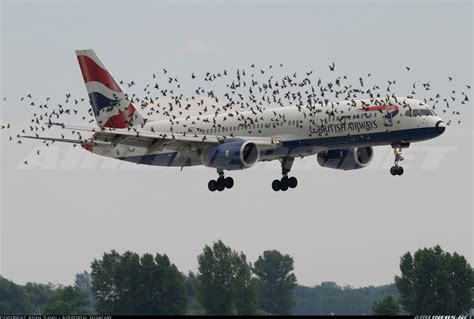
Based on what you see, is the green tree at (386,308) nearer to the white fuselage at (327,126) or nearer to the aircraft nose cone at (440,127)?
the white fuselage at (327,126)

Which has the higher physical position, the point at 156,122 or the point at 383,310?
the point at 156,122

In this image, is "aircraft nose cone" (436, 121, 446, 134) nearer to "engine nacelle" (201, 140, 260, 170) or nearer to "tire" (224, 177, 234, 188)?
"engine nacelle" (201, 140, 260, 170)

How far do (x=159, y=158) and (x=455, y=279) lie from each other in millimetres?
38071

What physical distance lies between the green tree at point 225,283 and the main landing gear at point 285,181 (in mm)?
10615

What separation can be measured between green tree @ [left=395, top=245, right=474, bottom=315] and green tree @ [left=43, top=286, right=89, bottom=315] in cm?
3167

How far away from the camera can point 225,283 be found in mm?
122062

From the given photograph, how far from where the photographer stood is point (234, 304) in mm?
117375

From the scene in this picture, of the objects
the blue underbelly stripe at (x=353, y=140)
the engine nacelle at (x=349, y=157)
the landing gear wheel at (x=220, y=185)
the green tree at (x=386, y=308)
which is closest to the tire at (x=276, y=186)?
the engine nacelle at (x=349, y=157)

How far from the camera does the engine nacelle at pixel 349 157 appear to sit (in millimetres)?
111375

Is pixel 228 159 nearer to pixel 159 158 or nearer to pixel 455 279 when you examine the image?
pixel 159 158

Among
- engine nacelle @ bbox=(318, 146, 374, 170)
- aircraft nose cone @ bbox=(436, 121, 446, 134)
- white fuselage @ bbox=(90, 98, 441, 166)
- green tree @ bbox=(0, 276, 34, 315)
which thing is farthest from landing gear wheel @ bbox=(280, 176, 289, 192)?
green tree @ bbox=(0, 276, 34, 315)

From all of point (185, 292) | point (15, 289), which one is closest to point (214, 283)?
point (185, 292)

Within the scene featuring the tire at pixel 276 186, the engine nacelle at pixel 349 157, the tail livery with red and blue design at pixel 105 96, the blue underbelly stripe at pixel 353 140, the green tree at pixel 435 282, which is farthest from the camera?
the green tree at pixel 435 282

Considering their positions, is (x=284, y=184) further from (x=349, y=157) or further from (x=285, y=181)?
(x=349, y=157)
